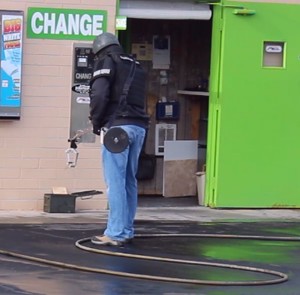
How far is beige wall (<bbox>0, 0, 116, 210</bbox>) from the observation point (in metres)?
11.0

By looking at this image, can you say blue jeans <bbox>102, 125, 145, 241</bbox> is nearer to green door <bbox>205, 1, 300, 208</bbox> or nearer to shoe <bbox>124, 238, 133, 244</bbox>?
shoe <bbox>124, 238, 133, 244</bbox>

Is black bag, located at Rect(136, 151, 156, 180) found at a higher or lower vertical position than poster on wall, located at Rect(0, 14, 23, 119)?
lower

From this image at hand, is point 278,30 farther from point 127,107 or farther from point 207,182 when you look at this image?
point 127,107

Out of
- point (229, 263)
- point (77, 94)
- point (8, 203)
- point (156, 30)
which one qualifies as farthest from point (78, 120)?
point (229, 263)

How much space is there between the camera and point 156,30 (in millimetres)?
12812

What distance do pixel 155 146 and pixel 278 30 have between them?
2.45 metres

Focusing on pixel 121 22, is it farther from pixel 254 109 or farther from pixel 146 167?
pixel 146 167

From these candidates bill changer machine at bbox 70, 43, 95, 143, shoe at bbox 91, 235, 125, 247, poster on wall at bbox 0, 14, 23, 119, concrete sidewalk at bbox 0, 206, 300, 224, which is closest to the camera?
shoe at bbox 91, 235, 125, 247

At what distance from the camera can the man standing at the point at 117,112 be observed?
852cm

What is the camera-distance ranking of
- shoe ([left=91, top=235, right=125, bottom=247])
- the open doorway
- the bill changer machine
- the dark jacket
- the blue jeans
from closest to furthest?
the dark jacket, the blue jeans, shoe ([left=91, top=235, right=125, bottom=247]), the bill changer machine, the open doorway

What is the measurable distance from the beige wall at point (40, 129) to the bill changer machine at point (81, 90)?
0.07 meters

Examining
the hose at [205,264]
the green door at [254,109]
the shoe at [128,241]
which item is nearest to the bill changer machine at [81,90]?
the green door at [254,109]

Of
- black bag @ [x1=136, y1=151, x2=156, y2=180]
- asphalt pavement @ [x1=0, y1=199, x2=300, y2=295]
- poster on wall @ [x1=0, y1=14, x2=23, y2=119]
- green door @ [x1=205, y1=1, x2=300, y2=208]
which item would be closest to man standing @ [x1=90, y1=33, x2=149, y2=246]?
asphalt pavement @ [x1=0, y1=199, x2=300, y2=295]

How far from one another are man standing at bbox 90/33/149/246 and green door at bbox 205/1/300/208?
124 inches
